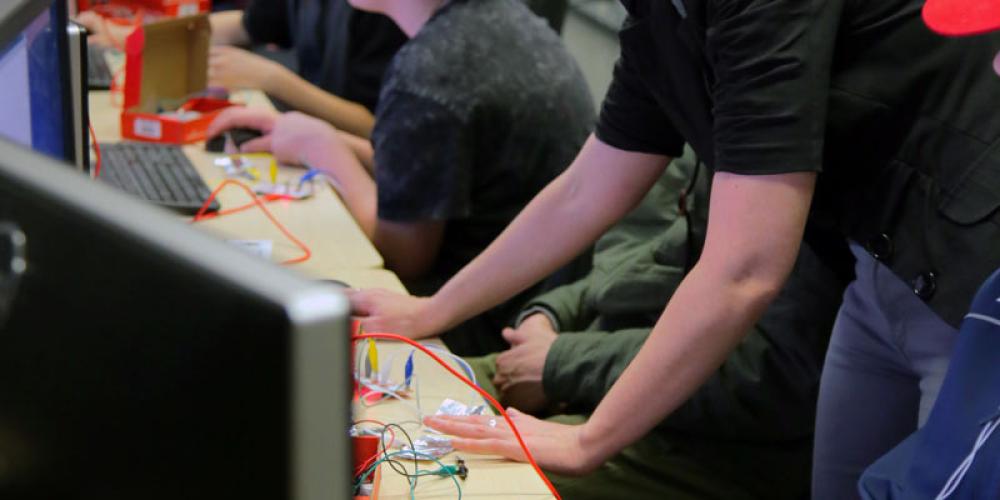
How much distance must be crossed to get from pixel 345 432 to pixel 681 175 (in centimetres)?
173

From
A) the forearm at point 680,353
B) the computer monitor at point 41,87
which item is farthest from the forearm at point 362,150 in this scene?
the forearm at point 680,353

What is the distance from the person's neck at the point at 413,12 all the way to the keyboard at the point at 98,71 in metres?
0.83

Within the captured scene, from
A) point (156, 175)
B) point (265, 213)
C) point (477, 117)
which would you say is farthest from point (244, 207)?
point (477, 117)

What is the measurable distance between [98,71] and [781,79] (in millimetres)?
1981

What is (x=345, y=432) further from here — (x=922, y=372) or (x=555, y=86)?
(x=555, y=86)

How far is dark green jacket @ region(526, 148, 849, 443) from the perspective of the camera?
157cm

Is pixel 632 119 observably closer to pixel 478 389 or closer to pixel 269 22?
pixel 478 389

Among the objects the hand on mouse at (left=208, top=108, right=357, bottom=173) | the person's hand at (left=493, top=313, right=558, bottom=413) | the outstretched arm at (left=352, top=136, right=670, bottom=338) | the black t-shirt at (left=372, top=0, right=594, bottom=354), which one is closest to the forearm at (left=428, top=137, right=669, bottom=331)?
the outstretched arm at (left=352, top=136, right=670, bottom=338)

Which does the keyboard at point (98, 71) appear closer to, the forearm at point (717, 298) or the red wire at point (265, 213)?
the red wire at point (265, 213)

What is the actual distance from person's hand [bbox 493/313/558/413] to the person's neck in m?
0.60

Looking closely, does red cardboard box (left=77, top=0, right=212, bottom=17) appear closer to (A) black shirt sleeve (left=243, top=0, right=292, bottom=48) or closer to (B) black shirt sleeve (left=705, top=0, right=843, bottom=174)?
(A) black shirt sleeve (left=243, top=0, right=292, bottom=48)

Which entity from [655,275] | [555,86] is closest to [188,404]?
[655,275]

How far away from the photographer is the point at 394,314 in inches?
63.1

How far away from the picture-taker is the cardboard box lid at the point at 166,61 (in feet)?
7.61
